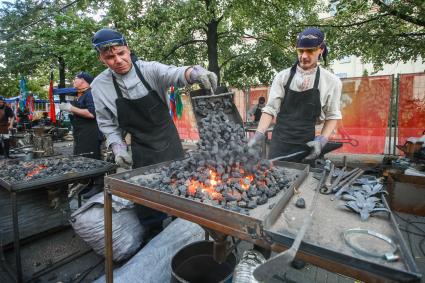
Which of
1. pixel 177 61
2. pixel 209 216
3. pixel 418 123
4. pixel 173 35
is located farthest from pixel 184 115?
pixel 209 216

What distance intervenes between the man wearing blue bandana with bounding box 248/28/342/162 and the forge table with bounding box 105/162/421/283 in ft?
3.78

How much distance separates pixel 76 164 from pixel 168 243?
1.61 metres

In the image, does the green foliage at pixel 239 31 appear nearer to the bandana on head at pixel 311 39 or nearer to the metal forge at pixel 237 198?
the bandana on head at pixel 311 39

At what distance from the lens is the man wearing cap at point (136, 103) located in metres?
2.45

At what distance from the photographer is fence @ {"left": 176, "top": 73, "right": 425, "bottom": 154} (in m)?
6.66

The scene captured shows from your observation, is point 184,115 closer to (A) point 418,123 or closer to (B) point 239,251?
(A) point 418,123

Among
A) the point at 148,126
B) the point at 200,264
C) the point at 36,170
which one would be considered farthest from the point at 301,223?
the point at 36,170

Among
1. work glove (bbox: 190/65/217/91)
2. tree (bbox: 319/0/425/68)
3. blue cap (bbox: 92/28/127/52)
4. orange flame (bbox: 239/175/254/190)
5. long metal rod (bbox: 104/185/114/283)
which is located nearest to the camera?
orange flame (bbox: 239/175/254/190)

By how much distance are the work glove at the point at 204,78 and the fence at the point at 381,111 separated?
4.26m

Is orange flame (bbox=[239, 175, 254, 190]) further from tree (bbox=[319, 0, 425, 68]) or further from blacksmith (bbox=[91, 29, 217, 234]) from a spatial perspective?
tree (bbox=[319, 0, 425, 68])

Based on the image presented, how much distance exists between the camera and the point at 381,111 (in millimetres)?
7031

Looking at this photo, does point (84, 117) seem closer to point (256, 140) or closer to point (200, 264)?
point (256, 140)

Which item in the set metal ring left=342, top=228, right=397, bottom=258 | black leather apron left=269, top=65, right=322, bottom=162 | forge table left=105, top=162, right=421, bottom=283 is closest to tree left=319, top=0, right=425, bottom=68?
black leather apron left=269, top=65, right=322, bottom=162

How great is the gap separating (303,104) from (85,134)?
3430mm
